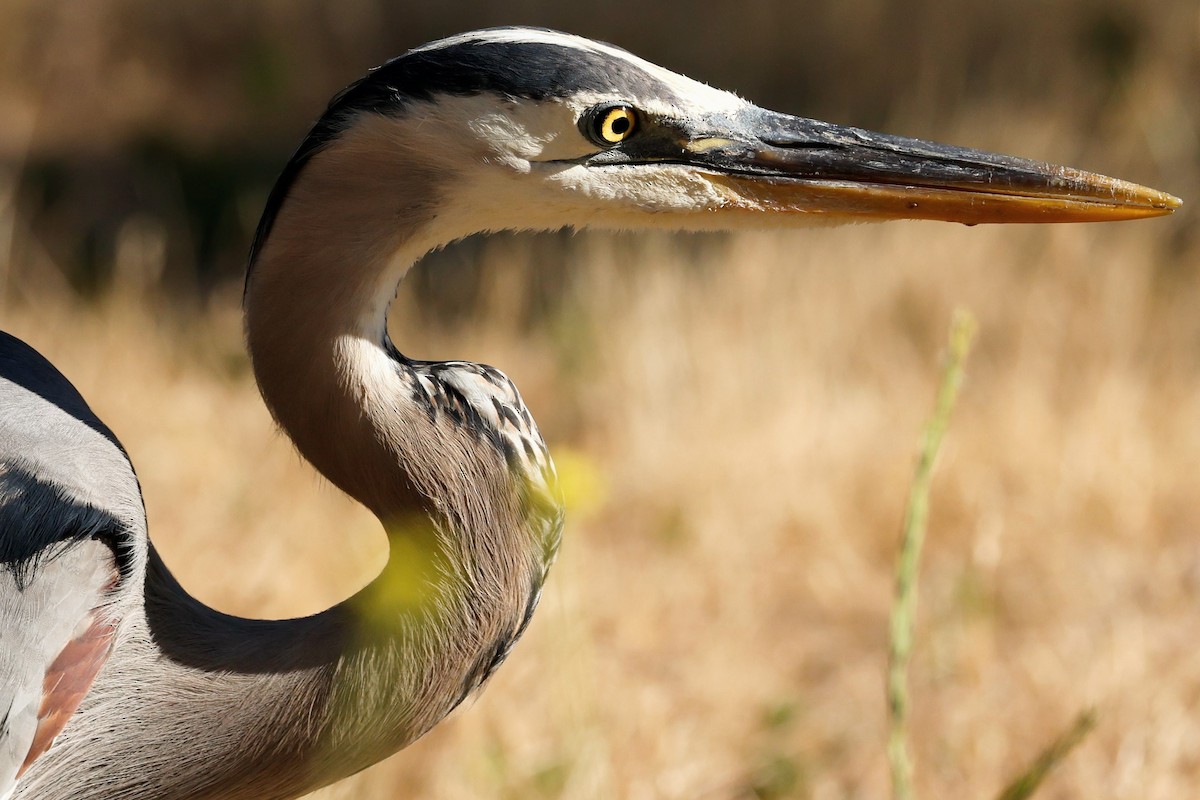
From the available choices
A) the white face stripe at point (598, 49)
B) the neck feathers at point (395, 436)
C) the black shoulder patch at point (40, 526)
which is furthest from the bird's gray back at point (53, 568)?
the white face stripe at point (598, 49)

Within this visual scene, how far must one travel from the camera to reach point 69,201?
6.46 m

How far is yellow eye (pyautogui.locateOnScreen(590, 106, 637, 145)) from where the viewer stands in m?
1.73

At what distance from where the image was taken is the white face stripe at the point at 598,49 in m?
1.69

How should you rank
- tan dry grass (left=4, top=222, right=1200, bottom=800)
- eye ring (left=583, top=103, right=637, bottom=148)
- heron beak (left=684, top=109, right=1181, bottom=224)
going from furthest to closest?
tan dry grass (left=4, top=222, right=1200, bottom=800) → heron beak (left=684, top=109, right=1181, bottom=224) → eye ring (left=583, top=103, right=637, bottom=148)

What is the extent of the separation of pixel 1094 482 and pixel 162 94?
5324mm

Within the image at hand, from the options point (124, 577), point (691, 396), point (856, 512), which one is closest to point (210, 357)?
point (691, 396)

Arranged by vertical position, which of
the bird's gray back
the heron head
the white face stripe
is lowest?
the bird's gray back

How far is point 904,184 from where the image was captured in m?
1.86


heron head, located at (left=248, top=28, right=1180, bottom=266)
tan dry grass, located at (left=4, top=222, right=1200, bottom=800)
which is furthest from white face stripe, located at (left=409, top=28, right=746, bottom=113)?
tan dry grass, located at (left=4, top=222, right=1200, bottom=800)

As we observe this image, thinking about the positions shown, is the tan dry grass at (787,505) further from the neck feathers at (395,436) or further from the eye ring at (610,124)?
the eye ring at (610,124)

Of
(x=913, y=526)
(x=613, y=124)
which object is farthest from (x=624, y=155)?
(x=913, y=526)

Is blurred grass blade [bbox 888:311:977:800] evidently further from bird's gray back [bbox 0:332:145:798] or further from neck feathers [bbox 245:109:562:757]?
bird's gray back [bbox 0:332:145:798]

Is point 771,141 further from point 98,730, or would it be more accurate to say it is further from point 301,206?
point 98,730

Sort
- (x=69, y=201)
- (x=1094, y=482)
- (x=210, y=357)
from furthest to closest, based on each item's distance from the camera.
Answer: (x=69, y=201), (x=210, y=357), (x=1094, y=482)
